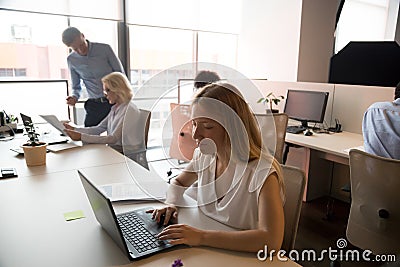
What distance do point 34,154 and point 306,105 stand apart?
2.51 m

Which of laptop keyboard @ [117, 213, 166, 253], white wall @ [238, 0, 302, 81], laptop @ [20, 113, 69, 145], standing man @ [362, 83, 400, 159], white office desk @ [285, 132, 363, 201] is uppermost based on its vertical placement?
white wall @ [238, 0, 302, 81]

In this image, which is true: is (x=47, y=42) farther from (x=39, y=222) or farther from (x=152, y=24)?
(x=39, y=222)

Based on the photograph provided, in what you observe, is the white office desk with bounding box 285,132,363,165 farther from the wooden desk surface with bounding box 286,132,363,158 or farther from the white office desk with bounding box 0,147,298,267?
the white office desk with bounding box 0,147,298,267

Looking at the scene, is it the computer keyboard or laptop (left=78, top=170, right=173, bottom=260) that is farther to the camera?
the computer keyboard

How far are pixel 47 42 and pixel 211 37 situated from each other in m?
2.44

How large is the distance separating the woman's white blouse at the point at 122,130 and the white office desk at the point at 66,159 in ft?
0.25

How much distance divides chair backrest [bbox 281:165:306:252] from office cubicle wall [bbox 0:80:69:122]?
294 cm

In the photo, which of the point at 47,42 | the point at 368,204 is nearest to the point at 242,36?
the point at 47,42

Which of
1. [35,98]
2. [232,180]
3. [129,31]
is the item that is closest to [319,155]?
[232,180]

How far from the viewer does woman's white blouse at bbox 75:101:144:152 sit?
238cm

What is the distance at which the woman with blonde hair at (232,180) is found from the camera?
1004mm

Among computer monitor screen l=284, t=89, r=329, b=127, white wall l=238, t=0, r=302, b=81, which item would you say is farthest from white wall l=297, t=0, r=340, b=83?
computer monitor screen l=284, t=89, r=329, b=127

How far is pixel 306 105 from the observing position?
3285 mm

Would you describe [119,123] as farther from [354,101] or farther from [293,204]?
[354,101]
